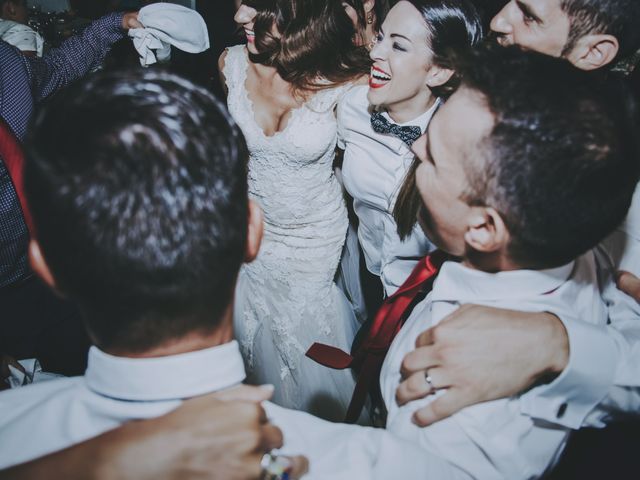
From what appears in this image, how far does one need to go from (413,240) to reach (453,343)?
96 centimetres

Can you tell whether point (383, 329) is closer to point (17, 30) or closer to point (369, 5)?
point (369, 5)

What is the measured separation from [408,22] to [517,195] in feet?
4.00

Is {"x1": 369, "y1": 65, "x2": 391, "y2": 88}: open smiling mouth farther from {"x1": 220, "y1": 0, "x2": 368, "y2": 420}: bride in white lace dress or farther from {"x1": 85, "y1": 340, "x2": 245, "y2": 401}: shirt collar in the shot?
{"x1": 85, "y1": 340, "x2": 245, "y2": 401}: shirt collar

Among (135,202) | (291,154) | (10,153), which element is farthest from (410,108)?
(10,153)

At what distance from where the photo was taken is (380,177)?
187cm

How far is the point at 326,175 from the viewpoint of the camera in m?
2.26

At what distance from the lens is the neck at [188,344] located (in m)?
0.67

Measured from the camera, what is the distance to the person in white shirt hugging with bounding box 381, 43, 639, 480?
788mm

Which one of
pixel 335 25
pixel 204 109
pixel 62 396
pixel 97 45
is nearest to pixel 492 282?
pixel 204 109

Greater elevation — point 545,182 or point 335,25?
point 335,25

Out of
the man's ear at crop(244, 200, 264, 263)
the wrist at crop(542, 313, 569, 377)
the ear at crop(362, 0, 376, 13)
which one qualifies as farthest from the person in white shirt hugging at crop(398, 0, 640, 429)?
the ear at crop(362, 0, 376, 13)

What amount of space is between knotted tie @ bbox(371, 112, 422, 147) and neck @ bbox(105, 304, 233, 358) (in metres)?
1.31

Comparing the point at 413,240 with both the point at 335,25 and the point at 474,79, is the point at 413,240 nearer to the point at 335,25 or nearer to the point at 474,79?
the point at 474,79

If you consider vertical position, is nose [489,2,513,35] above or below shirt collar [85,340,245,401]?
above
